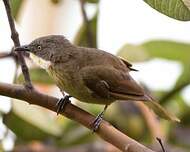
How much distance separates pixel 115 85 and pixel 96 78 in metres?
0.05

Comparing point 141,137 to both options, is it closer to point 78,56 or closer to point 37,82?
point 37,82

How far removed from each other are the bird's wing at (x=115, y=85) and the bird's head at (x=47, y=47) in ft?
0.43

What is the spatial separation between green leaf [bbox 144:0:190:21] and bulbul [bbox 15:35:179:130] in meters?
0.28

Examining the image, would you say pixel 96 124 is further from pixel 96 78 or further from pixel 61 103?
pixel 96 78

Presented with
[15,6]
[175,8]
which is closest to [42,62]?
[15,6]

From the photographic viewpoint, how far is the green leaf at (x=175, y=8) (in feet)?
3.69

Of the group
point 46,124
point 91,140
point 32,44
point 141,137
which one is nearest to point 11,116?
point 46,124

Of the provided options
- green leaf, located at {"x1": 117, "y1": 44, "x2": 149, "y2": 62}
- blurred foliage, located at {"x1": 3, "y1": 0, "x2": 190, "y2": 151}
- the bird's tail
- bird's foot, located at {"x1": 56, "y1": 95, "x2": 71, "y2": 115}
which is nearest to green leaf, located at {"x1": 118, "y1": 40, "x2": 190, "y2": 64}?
blurred foliage, located at {"x1": 3, "y1": 0, "x2": 190, "y2": 151}

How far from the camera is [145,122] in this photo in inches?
79.6

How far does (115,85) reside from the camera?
55.7 inches

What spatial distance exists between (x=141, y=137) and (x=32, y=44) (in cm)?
65

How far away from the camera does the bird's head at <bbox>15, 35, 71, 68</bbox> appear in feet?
5.01

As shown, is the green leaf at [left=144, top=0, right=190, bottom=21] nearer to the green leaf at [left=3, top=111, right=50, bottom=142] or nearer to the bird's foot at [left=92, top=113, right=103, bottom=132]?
the bird's foot at [left=92, top=113, right=103, bottom=132]

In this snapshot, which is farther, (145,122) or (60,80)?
(145,122)
